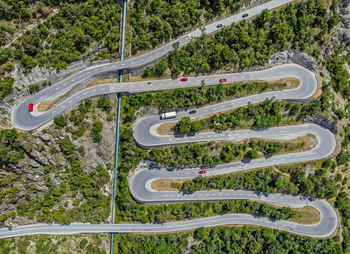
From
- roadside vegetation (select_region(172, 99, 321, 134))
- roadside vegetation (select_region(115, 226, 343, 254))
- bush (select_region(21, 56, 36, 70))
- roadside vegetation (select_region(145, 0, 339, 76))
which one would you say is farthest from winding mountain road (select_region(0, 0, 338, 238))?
bush (select_region(21, 56, 36, 70))

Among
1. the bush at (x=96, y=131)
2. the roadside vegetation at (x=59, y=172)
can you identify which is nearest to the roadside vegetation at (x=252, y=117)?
the bush at (x=96, y=131)

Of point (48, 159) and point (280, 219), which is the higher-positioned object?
point (48, 159)

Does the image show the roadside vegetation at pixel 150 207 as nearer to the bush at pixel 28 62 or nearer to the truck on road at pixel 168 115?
the truck on road at pixel 168 115

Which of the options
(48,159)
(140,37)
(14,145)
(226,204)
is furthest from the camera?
(226,204)

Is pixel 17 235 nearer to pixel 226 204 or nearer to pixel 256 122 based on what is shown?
pixel 226 204

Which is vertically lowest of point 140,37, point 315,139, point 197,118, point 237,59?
point 315,139

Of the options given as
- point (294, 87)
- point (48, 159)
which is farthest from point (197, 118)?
point (48, 159)

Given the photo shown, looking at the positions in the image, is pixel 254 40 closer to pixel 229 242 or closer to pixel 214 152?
pixel 214 152

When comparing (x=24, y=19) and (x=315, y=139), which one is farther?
(x=315, y=139)

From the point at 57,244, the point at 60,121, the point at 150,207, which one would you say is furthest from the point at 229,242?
the point at 60,121
